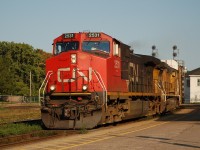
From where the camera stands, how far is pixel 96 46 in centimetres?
1784

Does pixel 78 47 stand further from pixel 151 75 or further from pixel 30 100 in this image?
pixel 30 100

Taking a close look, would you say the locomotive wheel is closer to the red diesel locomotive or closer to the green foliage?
the red diesel locomotive

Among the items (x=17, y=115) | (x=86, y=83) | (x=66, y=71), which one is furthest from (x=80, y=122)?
(x=17, y=115)

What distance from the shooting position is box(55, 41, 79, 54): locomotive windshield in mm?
17750

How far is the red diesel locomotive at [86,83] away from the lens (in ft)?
53.7

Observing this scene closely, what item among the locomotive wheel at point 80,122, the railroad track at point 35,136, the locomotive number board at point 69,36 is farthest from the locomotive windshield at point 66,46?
the railroad track at point 35,136

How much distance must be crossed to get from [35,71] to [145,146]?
2787 inches

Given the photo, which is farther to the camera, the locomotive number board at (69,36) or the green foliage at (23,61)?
the green foliage at (23,61)

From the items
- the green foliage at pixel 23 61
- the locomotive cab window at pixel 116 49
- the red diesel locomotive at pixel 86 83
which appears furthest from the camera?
the green foliage at pixel 23 61

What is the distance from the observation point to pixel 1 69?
65125 mm

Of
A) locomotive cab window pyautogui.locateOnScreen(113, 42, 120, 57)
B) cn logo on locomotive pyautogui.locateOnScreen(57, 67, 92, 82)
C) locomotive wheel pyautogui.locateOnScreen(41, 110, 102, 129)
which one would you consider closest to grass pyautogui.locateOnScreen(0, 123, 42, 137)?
locomotive wheel pyautogui.locateOnScreen(41, 110, 102, 129)

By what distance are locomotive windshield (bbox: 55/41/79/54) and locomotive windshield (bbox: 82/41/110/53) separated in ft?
1.21

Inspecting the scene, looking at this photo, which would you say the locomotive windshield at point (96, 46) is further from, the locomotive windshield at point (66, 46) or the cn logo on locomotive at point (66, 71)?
the cn logo on locomotive at point (66, 71)

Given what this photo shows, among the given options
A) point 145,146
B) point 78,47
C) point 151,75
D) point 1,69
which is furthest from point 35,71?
point 145,146
